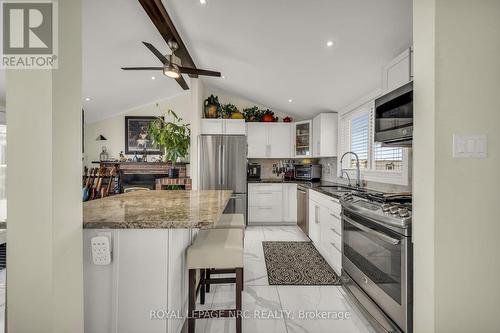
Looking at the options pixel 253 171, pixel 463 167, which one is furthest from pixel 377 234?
pixel 253 171

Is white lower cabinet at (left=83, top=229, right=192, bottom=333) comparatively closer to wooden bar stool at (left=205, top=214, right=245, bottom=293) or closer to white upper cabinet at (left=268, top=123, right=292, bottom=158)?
wooden bar stool at (left=205, top=214, right=245, bottom=293)

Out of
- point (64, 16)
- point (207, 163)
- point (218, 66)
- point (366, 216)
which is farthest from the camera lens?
point (207, 163)

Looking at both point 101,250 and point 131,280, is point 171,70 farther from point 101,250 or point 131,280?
point 131,280

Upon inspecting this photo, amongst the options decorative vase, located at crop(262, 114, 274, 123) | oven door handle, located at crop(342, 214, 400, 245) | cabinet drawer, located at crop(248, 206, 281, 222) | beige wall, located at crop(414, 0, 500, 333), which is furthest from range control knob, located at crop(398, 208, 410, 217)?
decorative vase, located at crop(262, 114, 274, 123)

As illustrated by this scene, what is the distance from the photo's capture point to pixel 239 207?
457cm

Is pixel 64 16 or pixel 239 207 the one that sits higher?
pixel 64 16

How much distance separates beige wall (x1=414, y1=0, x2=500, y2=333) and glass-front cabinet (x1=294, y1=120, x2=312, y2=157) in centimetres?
359

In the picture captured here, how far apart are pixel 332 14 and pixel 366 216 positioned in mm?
1696

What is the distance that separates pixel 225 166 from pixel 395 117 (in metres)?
3.24

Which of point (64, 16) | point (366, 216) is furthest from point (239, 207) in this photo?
point (64, 16)

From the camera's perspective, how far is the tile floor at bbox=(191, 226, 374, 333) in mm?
1806

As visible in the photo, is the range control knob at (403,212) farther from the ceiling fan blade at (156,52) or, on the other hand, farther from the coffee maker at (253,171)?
the coffee maker at (253,171)

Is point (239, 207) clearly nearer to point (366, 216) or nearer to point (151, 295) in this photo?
point (366, 216)

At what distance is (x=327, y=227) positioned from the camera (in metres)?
2.87
